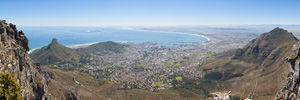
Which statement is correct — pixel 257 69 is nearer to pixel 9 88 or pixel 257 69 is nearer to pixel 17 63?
pixel 17 63

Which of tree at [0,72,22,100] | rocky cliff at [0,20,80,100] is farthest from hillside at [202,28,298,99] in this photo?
tree at [0,72,22,100]

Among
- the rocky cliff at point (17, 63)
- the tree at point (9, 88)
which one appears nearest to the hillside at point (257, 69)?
the rocky cliff at point (17, 63)

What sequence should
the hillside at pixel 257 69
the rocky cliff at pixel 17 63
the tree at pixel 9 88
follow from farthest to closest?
the hillside at pixel 257 69
the rocky cliff at pixel 17 63
the tree at pixel 9 88

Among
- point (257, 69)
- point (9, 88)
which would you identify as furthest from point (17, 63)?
point (257, 69)

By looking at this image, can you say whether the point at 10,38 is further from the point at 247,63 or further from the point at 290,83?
the point at 247,63

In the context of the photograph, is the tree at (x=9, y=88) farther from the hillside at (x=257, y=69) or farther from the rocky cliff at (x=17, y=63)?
the hillside at (x=257, y=69)

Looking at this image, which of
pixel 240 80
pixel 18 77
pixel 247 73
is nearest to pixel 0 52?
pixel 18 77
